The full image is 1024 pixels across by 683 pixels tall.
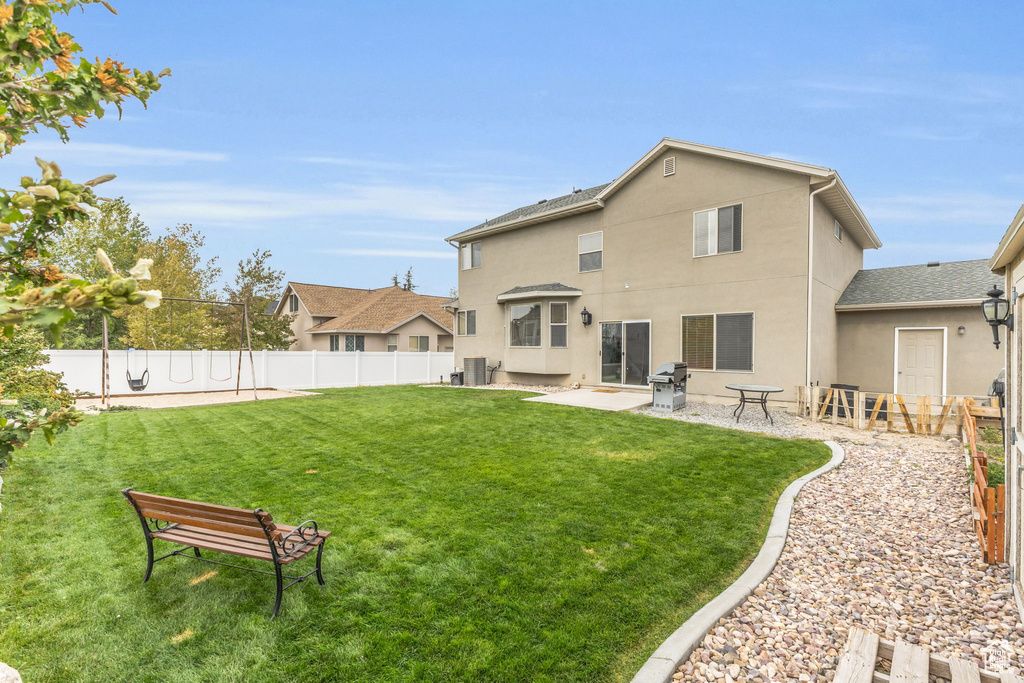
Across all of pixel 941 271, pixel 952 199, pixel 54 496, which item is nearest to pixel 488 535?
pixel 54 496

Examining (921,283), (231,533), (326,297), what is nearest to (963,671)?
(231,533)

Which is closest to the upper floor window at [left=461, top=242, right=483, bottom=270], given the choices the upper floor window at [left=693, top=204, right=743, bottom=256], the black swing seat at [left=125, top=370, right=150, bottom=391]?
the upper floor window at [left=693, top=204, right=743, bottom=256]

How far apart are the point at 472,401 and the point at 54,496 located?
31.1ft

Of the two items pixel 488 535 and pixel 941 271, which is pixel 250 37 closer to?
pixel 488 535

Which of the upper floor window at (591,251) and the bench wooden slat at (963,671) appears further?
the upper floor window at (591,251)

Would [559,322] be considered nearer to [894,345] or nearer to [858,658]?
[894,345]

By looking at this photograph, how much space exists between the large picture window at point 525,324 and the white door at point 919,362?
11072 millimetres

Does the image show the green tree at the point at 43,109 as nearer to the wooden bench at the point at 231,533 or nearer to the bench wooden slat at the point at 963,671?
the wooden bench at the point at 231,533

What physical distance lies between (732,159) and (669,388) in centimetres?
672

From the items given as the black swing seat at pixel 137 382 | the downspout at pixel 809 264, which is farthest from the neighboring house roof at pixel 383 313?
the downspout at pixel 809 264

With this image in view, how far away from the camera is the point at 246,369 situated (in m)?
20.6

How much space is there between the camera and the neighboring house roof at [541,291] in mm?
17359

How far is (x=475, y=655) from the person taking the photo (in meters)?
3.21

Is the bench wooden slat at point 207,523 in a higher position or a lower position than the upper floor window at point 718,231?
lower
